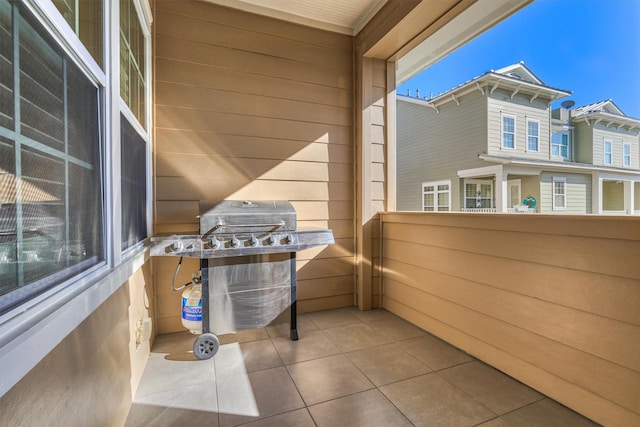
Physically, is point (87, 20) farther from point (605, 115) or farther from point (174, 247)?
point (605, 115)

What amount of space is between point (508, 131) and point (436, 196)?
2.54ft

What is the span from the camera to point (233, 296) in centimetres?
214

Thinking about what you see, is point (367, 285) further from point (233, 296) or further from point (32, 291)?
point (32, 291)

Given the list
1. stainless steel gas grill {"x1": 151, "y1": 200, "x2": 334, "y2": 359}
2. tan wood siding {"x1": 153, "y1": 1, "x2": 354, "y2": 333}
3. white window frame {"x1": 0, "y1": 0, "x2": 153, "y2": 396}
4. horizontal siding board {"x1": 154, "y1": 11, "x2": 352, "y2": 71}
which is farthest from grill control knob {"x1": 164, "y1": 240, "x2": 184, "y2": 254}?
horizontal siding board {"x1": 154, "y1": 11, "x2": 352, "y2": 71}

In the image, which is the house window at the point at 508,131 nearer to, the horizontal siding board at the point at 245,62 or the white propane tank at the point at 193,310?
the horizontal siding board at the point at 245,62

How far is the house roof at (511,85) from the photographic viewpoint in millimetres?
1873

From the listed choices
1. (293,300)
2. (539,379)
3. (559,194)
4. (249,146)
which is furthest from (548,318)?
(249,146)

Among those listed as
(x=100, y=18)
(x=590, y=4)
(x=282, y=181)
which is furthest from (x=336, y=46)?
(x=100, y=18)

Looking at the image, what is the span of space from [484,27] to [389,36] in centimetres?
78

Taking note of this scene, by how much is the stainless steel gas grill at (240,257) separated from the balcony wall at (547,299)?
3.28 feet

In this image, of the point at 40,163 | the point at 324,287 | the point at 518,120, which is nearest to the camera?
the point at 40,163

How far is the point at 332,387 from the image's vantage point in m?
1.78

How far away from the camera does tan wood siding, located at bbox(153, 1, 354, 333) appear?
2.47m

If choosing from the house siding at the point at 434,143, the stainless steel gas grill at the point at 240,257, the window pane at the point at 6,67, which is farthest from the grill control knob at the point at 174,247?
the house siding at the point at 434,143
